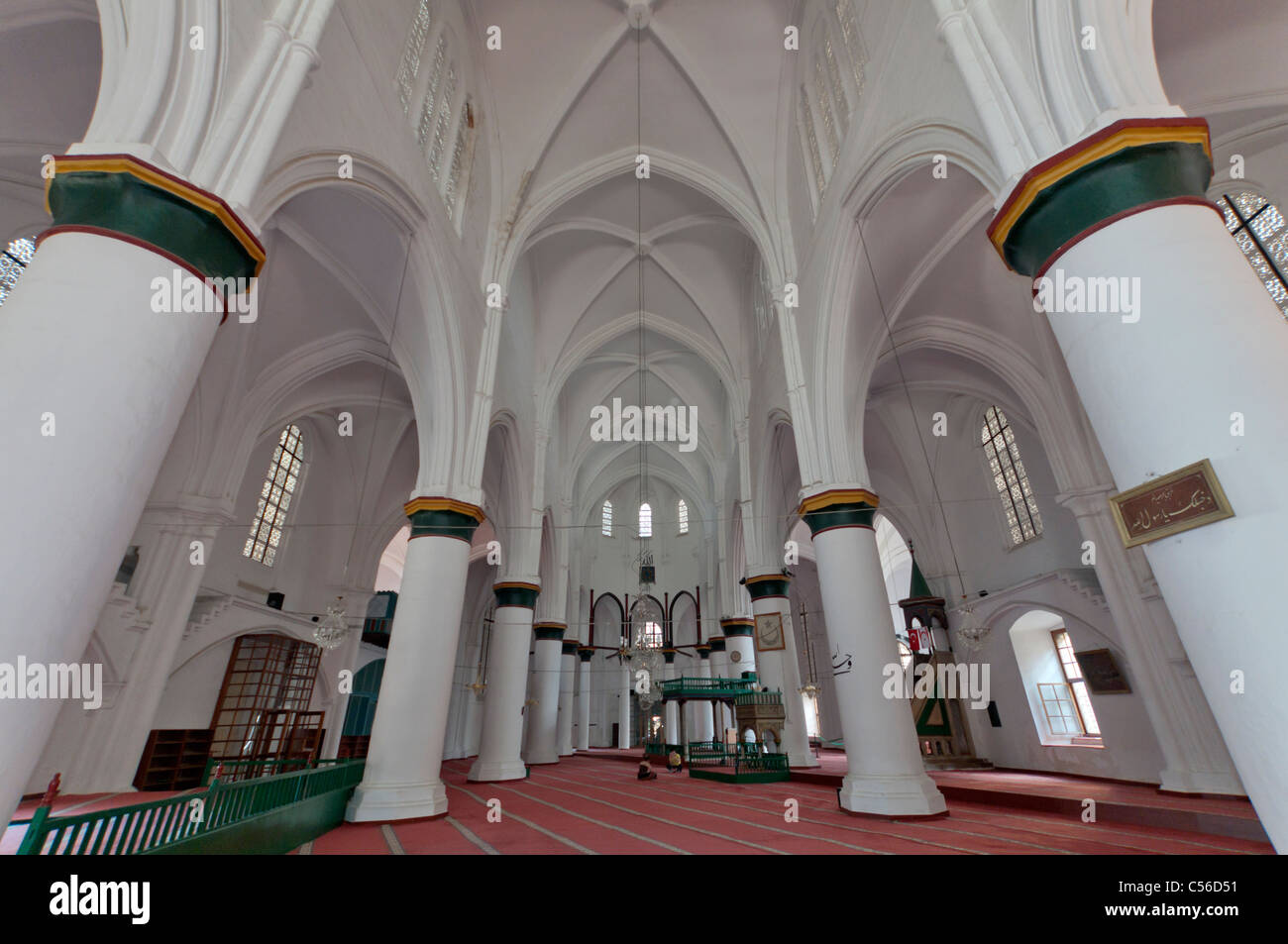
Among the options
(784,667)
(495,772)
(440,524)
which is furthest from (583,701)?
(440,524)

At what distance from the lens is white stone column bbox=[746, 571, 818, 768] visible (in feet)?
36.3

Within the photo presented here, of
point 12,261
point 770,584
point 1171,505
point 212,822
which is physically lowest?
point 212,822

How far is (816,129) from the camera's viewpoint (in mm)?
8664

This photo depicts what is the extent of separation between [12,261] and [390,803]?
8.69m

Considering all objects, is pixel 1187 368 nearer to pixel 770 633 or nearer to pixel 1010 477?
pixel 770 633

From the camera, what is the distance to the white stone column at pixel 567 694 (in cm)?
1869

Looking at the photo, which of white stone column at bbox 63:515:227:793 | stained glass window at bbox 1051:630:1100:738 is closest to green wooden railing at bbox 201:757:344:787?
white stone column at bbox 63:515:227:793

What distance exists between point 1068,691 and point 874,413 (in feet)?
22.6

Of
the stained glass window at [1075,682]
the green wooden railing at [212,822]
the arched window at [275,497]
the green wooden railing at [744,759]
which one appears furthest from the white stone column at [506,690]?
the stained glass window at [1075,682]

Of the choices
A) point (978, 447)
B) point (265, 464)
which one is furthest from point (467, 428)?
point (978, 447)

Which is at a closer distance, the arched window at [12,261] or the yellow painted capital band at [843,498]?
the yellow painted capital band at [843,498]

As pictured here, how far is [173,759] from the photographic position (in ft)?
32.0

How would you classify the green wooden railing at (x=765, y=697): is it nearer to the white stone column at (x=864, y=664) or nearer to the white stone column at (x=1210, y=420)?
the white stone column at (x=864, y=664)

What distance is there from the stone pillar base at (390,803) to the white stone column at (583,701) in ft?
49.7
